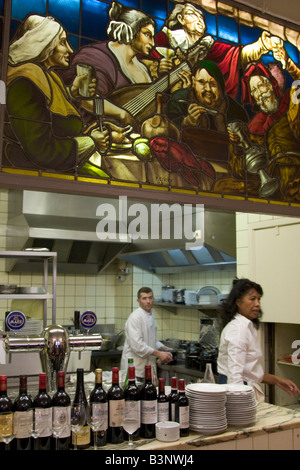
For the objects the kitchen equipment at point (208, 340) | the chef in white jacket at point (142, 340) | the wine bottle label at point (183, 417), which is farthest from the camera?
the kitchen equipment at point (208, 340)

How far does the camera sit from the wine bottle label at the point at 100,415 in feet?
7.08

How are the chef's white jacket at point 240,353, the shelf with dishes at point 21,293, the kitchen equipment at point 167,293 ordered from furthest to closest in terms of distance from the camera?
the kitchen equipment at point 167,293 < the shelf with dishes at point 21,293 < the chef's white jacket at point 240,353

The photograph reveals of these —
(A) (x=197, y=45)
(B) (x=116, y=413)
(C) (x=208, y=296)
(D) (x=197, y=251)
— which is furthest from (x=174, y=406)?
(D) (x=197, y=251)

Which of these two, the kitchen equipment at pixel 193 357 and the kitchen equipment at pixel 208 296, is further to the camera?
the kitchen equipment at pixel 208 296

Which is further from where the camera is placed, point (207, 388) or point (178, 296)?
point (178, 296)

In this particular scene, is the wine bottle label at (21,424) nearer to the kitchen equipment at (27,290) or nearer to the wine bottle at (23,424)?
the wine bottle at (23,424)

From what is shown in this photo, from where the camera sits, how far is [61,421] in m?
2.08

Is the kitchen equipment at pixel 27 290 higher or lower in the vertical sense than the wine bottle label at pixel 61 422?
higher

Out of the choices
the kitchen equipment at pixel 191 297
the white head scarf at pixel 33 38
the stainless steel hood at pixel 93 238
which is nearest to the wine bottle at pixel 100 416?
the white head scarf at pixel 33 38

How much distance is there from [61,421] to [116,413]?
0.27 m

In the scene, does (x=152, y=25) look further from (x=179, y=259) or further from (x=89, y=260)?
(x=89, y=260)

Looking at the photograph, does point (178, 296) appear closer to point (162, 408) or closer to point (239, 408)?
point (239, 408)

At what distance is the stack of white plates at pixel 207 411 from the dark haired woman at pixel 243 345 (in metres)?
0.79
